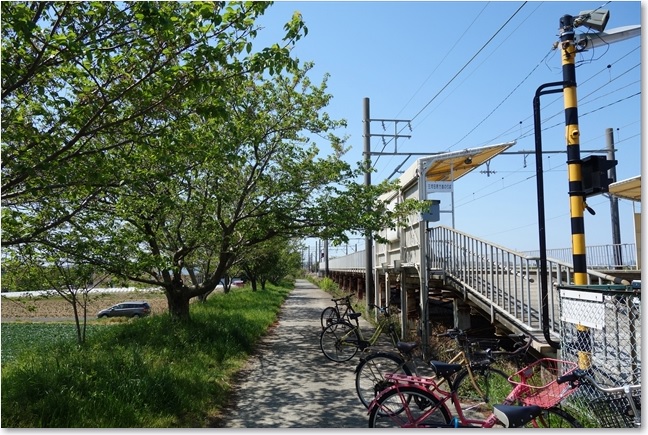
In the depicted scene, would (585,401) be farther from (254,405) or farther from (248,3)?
(248,3)

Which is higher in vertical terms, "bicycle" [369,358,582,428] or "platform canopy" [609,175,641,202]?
"platform canopy" [609,175,641,202]

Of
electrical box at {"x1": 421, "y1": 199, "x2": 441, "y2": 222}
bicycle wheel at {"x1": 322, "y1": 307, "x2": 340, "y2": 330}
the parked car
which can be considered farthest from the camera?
the parked car

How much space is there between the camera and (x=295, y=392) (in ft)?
22.9

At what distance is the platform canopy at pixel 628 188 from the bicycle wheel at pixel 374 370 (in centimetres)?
544

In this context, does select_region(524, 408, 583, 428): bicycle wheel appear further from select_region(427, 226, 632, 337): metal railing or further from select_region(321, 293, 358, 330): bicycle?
→ select_region(321, 293, 358, 330): bicycle

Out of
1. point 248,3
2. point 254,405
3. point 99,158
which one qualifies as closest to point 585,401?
point 254,405

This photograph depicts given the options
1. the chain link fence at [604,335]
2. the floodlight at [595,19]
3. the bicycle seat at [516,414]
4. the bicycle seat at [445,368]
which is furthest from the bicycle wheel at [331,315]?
the bicycle seat at [516,414]

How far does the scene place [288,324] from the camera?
16.4 m

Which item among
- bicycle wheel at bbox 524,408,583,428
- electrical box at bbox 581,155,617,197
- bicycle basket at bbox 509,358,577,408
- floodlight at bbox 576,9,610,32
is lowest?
bicycle wheel at bbox 524,408,583,428

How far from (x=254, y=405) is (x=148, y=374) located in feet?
4.50

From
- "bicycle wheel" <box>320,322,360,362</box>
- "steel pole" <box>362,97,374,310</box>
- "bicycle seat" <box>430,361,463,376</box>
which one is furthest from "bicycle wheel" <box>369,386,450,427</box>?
"steel pole" <box>362,97,374,310</box>

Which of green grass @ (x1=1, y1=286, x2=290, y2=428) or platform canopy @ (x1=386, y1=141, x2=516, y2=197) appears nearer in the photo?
green grass @ (x1=1, y1=286, x2=290, y2=428)

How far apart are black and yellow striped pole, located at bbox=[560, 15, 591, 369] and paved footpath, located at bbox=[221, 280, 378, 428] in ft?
9.50

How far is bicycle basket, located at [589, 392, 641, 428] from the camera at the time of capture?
3768mm
